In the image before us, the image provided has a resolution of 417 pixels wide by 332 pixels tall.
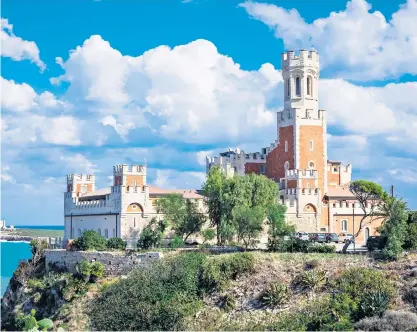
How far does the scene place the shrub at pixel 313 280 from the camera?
39719 mm

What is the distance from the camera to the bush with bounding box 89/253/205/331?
133 feet

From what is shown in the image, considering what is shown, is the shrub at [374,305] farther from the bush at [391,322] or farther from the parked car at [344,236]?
the parked car at [344,236]

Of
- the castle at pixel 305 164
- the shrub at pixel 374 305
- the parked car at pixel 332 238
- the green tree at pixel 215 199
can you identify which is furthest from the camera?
the castle at pixel 305 164

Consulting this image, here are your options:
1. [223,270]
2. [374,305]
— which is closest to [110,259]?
[223,270]

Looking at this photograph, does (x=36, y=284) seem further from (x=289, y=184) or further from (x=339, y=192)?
(x=339, y=192)

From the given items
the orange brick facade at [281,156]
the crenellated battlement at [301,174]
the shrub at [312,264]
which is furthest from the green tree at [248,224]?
the orange brick facade at [281,156]

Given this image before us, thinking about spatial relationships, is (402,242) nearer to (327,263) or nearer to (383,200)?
(327,263)

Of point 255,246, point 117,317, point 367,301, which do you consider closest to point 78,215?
point 255,246

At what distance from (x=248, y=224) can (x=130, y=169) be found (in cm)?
1343

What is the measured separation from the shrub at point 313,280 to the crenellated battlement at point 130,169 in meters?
24.0

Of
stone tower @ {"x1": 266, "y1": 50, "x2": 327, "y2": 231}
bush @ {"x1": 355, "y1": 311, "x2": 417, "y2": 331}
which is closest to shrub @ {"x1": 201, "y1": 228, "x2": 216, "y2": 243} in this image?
stone tower @ {"x1": 266, "y1": 50, "x2": 327, "y2": 231}

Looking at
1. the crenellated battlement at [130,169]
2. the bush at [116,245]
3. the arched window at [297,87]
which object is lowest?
the bush at [116,245]

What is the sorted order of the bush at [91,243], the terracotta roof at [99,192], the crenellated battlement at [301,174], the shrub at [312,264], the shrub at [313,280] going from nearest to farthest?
the shrub at [313,280], the shrub at [312,264], the bush at [91,243], the terracotta roof at [99,192], the crenellated battlement at [301,174]

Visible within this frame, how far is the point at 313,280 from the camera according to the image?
3972cm
